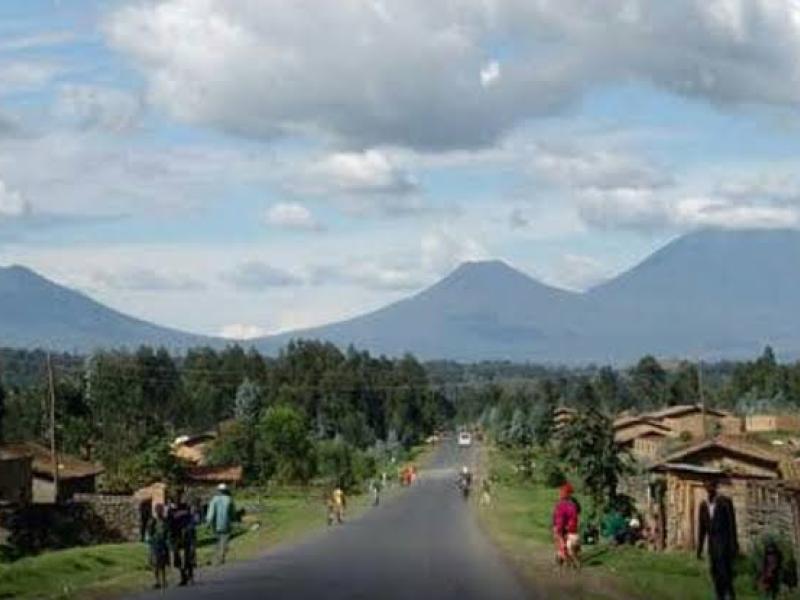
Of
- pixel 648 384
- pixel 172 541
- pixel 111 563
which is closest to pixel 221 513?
pixel 172 541

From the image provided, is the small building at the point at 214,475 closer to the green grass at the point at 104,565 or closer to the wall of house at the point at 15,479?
the wall of house at the point at 15,479

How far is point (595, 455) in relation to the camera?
46844mm

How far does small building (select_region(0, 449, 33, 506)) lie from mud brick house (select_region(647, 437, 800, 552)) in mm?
25553

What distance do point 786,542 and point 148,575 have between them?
10.3m

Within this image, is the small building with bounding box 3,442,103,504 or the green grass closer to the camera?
the green grass

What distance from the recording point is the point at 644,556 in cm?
3288

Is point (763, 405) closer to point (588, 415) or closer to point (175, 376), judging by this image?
point (175, 376)

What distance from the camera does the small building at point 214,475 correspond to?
275 feet

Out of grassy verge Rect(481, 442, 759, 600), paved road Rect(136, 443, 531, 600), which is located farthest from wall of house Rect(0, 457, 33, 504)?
grassy verge Rect(481, 442, 759, 600)

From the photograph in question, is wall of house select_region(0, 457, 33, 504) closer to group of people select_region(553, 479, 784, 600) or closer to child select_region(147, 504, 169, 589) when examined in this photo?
group of people select_region(553, 479, 784, 600)

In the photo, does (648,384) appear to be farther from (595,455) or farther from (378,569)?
(378,569)

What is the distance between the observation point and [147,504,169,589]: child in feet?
85.1

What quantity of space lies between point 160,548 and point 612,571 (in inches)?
304

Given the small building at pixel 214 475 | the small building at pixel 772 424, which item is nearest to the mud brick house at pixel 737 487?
the small building at pixel 214 475
